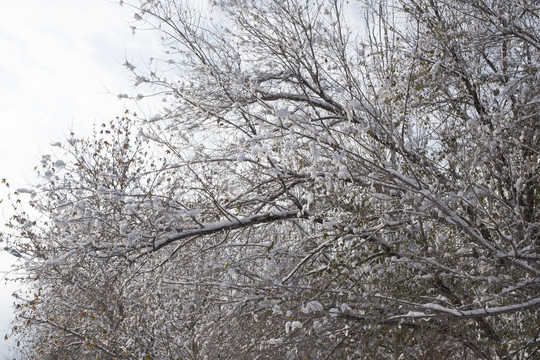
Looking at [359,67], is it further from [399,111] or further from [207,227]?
[207,227]

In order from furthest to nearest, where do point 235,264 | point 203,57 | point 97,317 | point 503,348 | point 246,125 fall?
point 97,317 < point 246,125 < point 235,264 < point 203,57 < point 503,348

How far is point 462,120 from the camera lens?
5.75 m

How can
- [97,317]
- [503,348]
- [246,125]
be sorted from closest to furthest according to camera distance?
[503,348]
[246,125]
[97,317]

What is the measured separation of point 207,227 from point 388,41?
356 centimetres

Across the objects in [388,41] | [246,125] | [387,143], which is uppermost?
[388,41]

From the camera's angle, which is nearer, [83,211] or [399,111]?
[83,211]

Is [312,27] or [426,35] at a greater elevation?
[312,27]

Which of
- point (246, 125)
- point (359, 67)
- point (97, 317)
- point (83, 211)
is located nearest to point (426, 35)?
point (359, 67)

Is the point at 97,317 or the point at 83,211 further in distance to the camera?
the point at 97,317

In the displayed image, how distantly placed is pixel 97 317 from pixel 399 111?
28.1ft

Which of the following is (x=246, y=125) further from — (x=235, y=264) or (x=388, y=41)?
(x=388, y=41)

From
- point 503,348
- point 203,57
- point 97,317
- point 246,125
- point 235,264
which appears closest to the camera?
point 503,348

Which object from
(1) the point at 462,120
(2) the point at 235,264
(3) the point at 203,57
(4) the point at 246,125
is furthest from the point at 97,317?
(1) the point at 462,120

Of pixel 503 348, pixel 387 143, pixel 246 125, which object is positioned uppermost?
pixel 246 125
